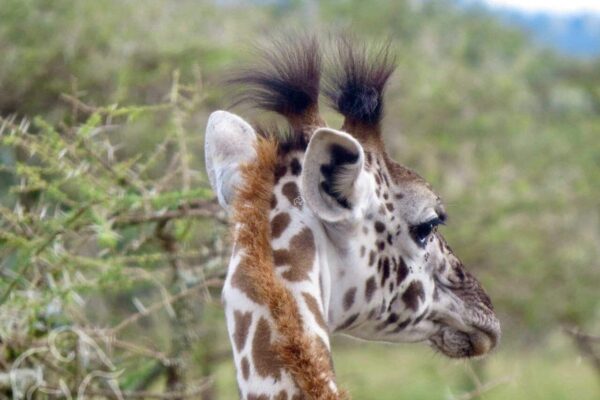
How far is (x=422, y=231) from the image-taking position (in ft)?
11.8

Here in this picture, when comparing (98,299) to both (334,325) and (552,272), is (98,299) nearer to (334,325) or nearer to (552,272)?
(334,325)

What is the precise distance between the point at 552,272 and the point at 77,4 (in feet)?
22.5

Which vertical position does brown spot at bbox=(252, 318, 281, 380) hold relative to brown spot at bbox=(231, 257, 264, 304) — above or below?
below

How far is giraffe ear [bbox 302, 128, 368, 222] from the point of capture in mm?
2982

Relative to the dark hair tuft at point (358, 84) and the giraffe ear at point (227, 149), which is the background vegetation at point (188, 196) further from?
the giraffe ear at point (227, 149)

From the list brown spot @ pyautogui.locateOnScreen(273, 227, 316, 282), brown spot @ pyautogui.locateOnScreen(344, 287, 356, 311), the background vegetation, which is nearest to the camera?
brown spot @ pyautogui.locateOnScreen(273, 227, 316, 282)

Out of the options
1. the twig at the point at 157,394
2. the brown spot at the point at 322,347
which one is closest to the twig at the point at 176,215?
the twig at the point at 157,394

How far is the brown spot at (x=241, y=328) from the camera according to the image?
307cm

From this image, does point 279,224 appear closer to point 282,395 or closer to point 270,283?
point 270,283

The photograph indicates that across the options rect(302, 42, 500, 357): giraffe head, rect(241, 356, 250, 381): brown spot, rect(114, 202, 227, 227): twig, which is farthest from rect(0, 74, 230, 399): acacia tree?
rect(241, 356, 250, 381): brown spot

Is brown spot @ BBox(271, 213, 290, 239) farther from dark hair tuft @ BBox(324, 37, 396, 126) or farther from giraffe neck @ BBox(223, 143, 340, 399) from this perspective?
dark hair tuft @ BBox(324, 37, 396, 126)

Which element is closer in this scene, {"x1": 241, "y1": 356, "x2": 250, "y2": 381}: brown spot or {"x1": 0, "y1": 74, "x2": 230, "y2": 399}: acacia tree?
{"x1": 241, "y1": 356, "x2": 250, "y2": 381}: brown spot

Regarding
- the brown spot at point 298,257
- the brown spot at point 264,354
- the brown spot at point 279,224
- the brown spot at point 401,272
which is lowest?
the brown spot at point 401,272

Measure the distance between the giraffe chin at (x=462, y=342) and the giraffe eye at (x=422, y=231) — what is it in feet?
1.43
